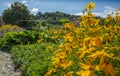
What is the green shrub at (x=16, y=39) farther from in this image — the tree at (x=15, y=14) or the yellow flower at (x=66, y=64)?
the tree at (x=15, y=14)

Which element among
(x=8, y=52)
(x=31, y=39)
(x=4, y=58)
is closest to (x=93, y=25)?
(x=4, y=58)

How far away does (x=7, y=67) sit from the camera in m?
8.18

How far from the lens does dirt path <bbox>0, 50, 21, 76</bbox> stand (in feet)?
24.7

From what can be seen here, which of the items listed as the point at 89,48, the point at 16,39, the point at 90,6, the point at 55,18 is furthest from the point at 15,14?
the point at 89,48

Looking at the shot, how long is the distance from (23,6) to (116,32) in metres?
30.6

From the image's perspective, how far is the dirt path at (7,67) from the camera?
7530 millimetres

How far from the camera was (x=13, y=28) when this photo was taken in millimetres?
15414

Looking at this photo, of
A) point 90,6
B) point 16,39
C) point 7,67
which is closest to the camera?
point 90,6

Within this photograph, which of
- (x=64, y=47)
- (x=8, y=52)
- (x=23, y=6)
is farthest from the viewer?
(x=23, y=6)

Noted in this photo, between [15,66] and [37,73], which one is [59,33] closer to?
[37,73]

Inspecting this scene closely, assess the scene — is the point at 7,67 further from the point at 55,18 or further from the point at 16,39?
the point at 55,18

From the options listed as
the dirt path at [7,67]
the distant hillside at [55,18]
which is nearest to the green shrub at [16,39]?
the dirt path at [7,67]

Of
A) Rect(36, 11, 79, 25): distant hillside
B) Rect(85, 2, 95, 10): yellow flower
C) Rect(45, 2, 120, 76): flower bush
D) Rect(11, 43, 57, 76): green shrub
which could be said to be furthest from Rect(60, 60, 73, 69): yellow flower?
Rect(36, 11, 79, 25): distant hillside

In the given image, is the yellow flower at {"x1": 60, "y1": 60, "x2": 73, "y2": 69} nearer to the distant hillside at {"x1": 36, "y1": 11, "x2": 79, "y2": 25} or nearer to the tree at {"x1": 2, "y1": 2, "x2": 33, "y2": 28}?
the distant hillside at {"x1": 36, "y1": 11, "x2": 79, "y2": 25}
